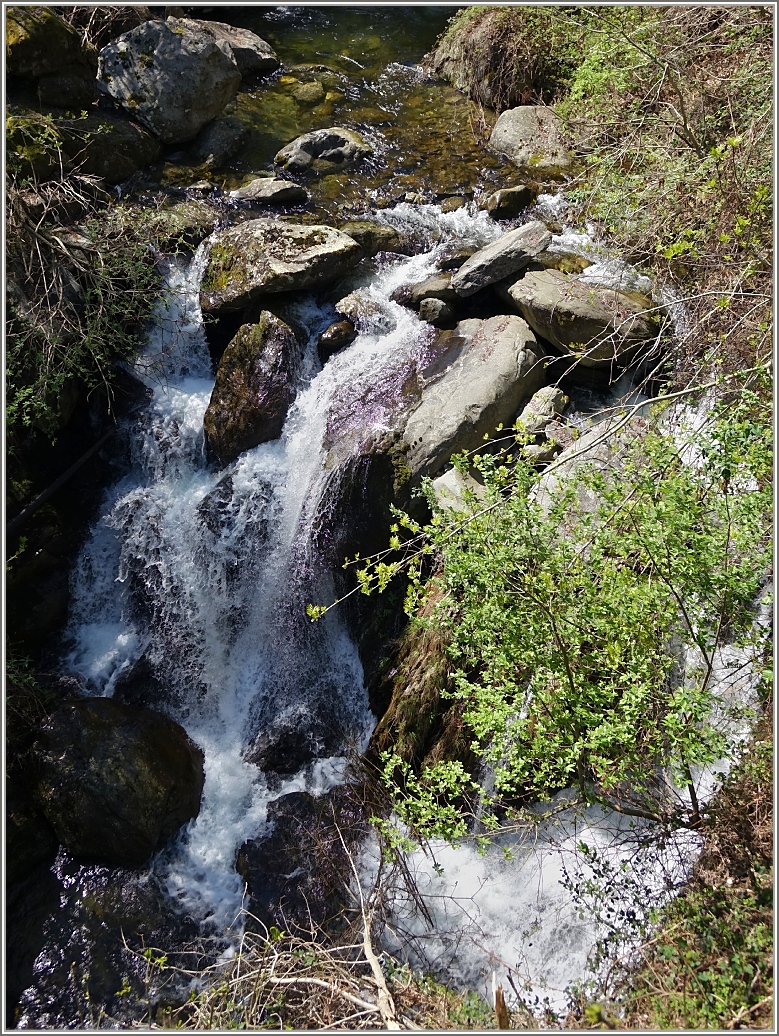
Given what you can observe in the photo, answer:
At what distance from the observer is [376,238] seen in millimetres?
6758

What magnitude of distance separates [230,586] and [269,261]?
3.02 m

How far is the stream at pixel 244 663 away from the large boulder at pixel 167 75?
69 cm

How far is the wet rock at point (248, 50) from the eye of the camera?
872 cm

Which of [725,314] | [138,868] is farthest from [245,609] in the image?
[725,314]

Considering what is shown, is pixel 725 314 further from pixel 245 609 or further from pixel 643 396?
pixel 245 609

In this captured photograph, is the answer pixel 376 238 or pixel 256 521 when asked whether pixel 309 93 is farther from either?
pixel 256 521

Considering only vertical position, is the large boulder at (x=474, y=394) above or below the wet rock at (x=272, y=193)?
below

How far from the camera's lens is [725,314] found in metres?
4.84

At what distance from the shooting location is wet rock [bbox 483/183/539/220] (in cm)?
710

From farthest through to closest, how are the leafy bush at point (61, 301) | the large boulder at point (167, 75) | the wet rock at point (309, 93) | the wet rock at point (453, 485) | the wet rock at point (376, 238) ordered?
the wet rock at point (309, 93) < the large boulder at point (167, 75) < the wet rock at point (376, 238) < the leafy bush at point (61, 301) < the wet rock at point (453, 485)

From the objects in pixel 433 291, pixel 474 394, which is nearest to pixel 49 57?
pixel 433 291

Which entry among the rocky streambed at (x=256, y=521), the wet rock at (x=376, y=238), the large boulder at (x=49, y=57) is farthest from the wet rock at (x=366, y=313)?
the large boulder at (x=49, y=57)

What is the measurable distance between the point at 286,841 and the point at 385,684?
1382mm

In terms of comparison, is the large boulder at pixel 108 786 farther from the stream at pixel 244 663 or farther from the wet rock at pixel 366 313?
the wet rock at pixel 366 313
